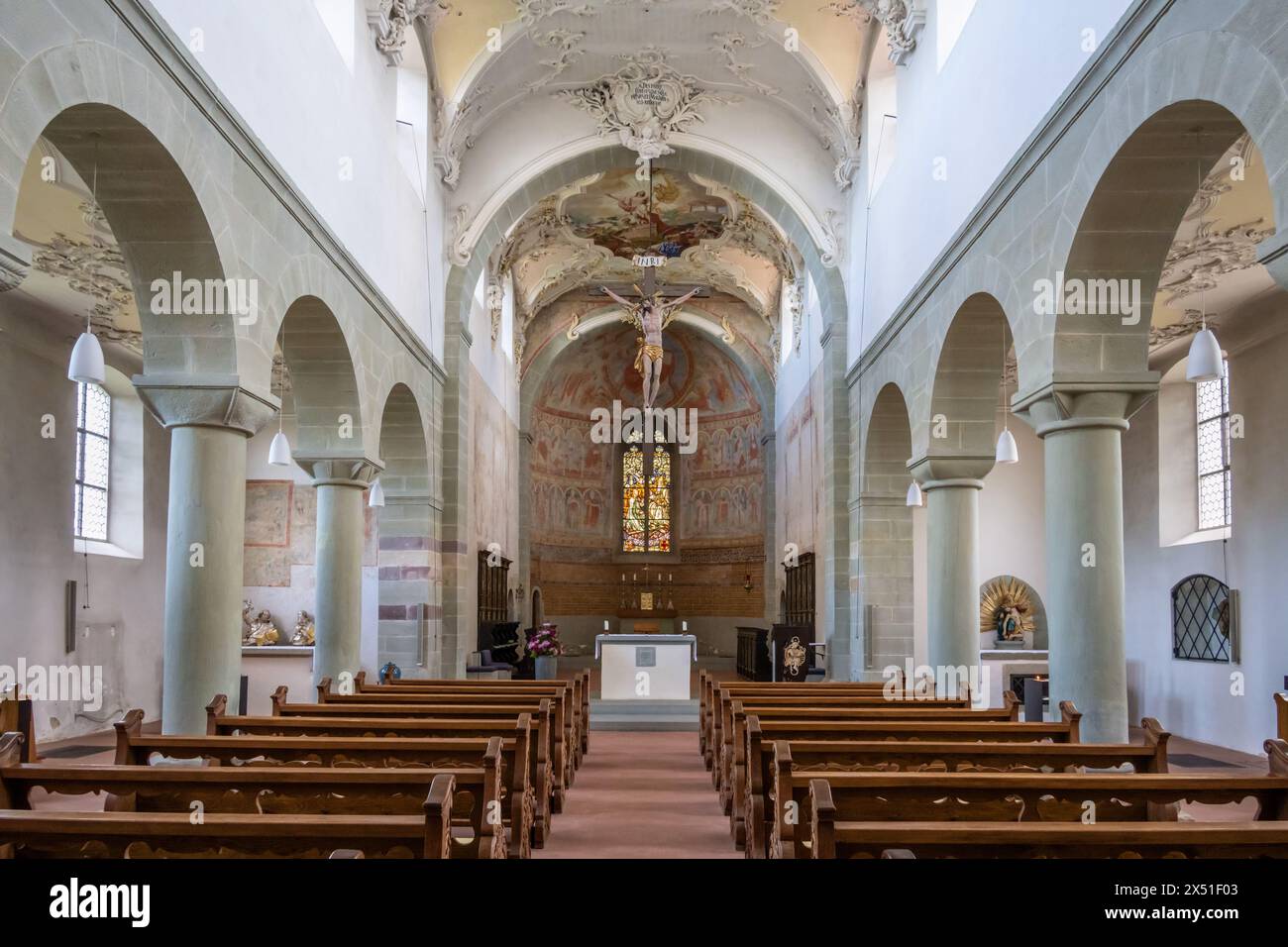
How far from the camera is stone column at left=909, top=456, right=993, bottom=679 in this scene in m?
11.6

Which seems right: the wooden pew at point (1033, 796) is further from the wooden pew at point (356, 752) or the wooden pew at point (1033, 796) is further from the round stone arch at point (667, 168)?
the round stone arch at point (667, 168)

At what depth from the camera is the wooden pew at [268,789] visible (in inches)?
191

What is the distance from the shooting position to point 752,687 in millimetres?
10797

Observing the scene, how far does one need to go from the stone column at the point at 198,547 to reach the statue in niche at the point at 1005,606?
42.6 feet

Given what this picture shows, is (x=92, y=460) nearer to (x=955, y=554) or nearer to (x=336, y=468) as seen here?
(x=336, y=468)

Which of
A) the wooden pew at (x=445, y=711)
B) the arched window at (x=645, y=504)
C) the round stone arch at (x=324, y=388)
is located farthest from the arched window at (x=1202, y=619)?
the arched window at (x=645, y=504)

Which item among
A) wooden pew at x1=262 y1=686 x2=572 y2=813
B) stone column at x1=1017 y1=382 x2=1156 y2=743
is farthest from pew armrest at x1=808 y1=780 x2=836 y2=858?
stone column at x1=1017 y1=382 x2=1156 y2=743

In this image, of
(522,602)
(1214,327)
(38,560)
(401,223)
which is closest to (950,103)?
(1214,327)

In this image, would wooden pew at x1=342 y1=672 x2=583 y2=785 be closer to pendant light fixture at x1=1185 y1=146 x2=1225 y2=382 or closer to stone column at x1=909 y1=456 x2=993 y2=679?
stone column at x1=909 y1=456 x2=993 y2=679

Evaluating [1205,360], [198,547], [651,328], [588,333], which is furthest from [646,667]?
[588,333]

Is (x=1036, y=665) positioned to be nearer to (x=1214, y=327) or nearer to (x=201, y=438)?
(x=1214, y=327)

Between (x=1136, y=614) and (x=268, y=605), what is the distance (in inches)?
510

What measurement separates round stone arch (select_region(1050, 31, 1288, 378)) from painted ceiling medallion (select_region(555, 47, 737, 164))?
1023 centimetres
